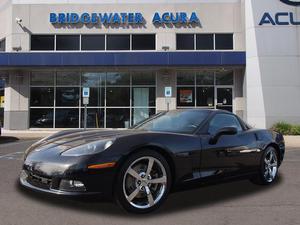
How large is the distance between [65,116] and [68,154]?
61.6ft

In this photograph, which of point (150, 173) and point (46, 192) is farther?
point (150, 173)

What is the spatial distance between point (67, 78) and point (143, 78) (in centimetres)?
427

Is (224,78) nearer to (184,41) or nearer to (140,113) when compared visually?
(184,41)

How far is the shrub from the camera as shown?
20.0m

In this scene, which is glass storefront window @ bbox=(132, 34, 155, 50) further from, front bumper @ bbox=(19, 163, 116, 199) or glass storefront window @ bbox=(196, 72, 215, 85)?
front bumper @ bbox=(19, 163, 116, 199)

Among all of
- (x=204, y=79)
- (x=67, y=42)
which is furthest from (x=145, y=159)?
(x=67, y=42)

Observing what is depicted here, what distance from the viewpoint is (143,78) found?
23.0 meters

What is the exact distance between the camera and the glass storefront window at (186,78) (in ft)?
75.5

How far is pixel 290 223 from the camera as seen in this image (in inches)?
182

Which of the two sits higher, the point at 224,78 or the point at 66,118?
the point at 224,78

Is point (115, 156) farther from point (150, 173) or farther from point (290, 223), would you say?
point (290, 223)

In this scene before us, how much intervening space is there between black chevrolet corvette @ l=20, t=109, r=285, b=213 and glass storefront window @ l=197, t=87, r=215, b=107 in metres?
16.7

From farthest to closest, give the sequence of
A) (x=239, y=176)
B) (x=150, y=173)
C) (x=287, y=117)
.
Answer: (x=287, y=117) → (x=239, y=176) → (x=150, y=173)

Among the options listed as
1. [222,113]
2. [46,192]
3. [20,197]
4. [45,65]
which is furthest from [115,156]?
[45,65]
